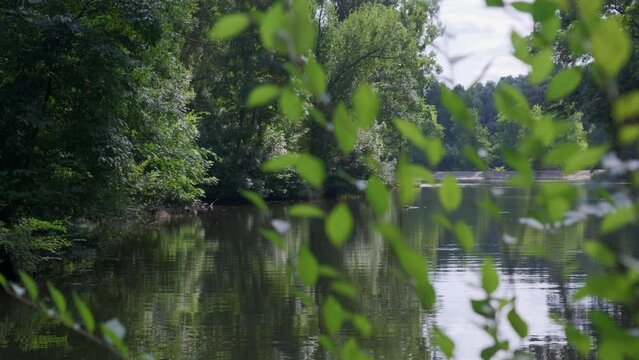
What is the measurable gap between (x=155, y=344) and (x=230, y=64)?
91.7 ft

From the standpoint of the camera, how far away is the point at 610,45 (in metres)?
1.07

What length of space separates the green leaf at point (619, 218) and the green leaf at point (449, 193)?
0.85ft

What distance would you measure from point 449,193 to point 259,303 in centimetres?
1093

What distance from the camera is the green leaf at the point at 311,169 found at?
4.09 ft

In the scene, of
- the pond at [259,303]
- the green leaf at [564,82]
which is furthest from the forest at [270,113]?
the pond at [259,303]

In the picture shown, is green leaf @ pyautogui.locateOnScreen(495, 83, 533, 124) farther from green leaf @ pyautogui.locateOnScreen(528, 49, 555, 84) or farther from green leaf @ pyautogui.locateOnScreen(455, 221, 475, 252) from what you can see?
green leaf @ pyautogui.locateOnScreen(455, 221, 475, 252)

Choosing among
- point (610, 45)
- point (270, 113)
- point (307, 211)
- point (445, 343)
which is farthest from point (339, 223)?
point (270, 113)

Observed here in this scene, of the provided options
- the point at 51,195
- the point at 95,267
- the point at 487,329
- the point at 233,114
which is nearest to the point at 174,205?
the point at 233,114

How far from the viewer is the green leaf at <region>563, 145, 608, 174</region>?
1.16m

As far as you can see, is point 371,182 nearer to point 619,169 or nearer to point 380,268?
point 619,169

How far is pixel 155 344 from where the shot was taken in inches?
374

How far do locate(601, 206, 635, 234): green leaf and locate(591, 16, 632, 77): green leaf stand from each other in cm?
17

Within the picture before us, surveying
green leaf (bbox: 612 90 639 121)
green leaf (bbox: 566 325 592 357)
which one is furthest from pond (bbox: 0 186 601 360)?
green leaf (bbox: 612 90 639 121)

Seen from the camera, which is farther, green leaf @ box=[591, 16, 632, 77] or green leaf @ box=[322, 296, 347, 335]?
green leaf @ box=[322, 296, 347, 335]
